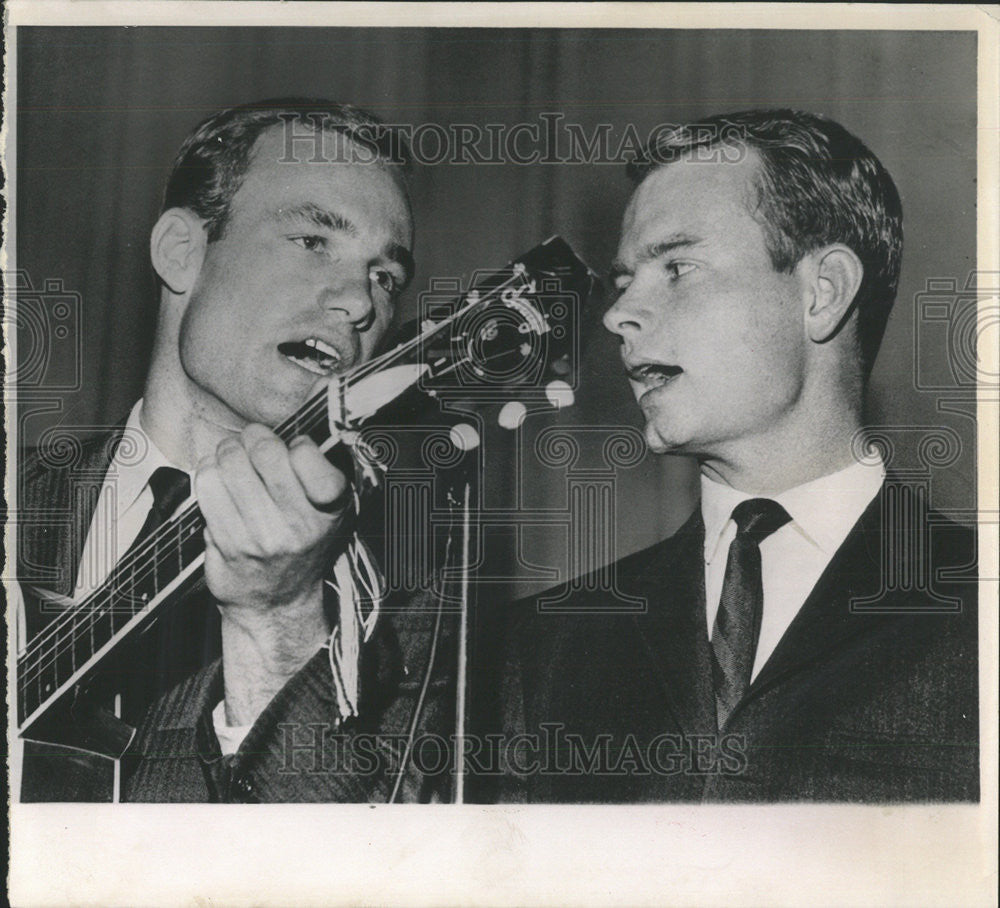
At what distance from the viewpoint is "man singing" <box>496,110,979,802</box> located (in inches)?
96.8

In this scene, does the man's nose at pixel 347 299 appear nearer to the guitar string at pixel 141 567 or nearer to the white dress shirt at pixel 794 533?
the guitar string at pixel 141 567

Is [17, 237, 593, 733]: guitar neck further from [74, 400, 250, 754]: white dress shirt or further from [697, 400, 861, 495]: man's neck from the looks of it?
[697, 400, 861, 495]: man's neck

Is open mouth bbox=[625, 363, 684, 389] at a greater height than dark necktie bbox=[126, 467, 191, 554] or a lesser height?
greater

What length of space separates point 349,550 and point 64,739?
32.2 inches

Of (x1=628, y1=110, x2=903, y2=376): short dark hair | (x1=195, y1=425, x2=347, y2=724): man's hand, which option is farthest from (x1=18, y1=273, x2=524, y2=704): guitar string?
(x1=628, y1=110, x2=903, y2=376): short dark hair

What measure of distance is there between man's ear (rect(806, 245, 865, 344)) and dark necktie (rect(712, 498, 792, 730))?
1.39ft

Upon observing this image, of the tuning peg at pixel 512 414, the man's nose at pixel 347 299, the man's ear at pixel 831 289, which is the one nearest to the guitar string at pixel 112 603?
the tuning peg at pixel 512 414

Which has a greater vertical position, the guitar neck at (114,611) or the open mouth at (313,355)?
the open mouth at (313,355)

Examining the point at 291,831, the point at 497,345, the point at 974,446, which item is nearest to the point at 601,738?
the point at 291,831

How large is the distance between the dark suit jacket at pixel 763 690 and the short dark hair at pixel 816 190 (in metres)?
0.51

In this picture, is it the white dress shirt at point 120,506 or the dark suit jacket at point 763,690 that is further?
the white dress shirt at point 120,506

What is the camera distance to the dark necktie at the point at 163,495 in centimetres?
254

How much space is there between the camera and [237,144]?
2582 mm

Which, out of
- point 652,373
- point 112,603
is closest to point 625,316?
point 652,373
